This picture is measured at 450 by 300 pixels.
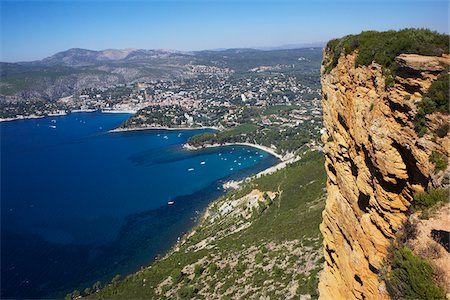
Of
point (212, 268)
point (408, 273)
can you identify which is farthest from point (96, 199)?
point (408, 273)

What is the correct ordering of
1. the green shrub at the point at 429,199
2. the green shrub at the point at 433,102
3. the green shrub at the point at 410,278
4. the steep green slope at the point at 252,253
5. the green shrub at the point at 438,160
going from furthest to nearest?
the steep green slope at the point at 252,253 < the green shrub at the point at 433,102 < the green shrub at the point at 438,160 < the green shrub at the point at 429,199 < the green shrub at the point at 410,278

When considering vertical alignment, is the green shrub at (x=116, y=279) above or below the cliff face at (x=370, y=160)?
below

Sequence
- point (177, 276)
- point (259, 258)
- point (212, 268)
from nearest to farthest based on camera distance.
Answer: point (259, 258) → point (212, 268) → point (177, 276)

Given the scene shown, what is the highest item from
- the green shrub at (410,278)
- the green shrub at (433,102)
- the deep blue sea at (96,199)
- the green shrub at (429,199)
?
the green shrub at (433,102)

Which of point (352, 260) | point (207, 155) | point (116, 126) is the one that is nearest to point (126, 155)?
point (207, 155)

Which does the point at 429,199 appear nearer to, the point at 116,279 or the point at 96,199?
the point at 116,279

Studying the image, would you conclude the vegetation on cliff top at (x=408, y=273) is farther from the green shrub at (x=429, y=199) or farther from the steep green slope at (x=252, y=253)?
the steep green slope at (x=252, y=253)

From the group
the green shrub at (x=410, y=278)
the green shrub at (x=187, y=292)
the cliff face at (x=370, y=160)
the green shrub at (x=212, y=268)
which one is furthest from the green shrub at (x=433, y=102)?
the green shrub at (x=212, y=268)
